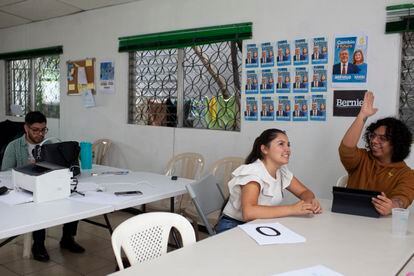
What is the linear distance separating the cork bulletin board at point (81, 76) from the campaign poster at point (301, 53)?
8.88ft

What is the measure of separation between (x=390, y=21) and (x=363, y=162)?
115 centimetres

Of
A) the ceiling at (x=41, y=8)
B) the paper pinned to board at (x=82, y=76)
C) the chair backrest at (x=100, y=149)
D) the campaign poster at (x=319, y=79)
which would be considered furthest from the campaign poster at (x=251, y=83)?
the paper pinned to board at (x=82, y=76)

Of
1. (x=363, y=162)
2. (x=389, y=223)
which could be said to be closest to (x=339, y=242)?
(x=389, y=223)

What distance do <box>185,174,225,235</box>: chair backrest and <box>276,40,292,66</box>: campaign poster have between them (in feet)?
4.70

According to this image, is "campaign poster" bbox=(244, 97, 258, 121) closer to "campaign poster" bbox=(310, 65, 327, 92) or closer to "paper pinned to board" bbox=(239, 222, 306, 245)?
"campaign poster" bbox=(310, 65, 327, 92)

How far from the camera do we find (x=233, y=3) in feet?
12.0

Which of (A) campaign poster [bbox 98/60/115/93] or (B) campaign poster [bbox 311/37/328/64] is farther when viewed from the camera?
(A) campaign poster [bbox 98/60/115/93]

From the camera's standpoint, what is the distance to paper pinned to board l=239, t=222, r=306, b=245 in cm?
166

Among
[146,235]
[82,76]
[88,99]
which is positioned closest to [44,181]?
[146,235]

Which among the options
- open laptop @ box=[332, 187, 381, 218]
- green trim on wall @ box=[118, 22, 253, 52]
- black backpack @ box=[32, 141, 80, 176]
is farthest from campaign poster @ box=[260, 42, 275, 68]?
black backpack @ box=[32, 141, 80, 176]

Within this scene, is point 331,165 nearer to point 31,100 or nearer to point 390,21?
Answer: point 390,21

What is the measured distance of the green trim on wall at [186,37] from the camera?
363 centimetres

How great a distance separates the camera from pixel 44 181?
220 cm

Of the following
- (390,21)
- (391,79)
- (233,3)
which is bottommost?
(391,79)
